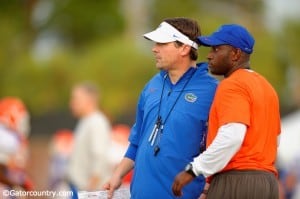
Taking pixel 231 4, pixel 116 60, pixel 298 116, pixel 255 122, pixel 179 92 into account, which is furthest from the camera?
pixel 231 4

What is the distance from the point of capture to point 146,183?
26.8ft

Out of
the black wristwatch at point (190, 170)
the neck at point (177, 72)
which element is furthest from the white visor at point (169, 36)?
the black wristwatch at point (190, 170)

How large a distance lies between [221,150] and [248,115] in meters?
0.29

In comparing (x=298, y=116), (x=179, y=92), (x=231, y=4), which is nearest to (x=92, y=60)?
(x=298, y=116)

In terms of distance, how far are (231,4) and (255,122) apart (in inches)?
1041

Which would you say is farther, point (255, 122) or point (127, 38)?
point (127, 38)

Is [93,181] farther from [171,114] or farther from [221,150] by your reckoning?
[221,150]

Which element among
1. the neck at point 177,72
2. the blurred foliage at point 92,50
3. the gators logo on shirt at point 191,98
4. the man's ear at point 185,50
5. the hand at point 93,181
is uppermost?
the man's ear at point 185,50

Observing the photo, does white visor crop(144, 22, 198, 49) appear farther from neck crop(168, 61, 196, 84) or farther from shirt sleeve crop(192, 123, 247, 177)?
shirt sleeve crop(192, 123, 247, 177)

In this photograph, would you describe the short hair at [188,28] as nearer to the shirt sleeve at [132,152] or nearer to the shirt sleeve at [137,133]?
the shirt sleeve at [137,133]

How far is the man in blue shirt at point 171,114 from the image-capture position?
8.12 metres

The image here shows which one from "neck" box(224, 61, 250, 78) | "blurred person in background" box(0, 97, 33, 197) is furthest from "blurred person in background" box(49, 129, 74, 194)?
"neck" box(224, 61, 250, 78)

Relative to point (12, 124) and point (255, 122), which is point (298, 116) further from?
point (255, 122)

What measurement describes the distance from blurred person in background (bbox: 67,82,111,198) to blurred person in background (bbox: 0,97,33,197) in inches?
61.7
